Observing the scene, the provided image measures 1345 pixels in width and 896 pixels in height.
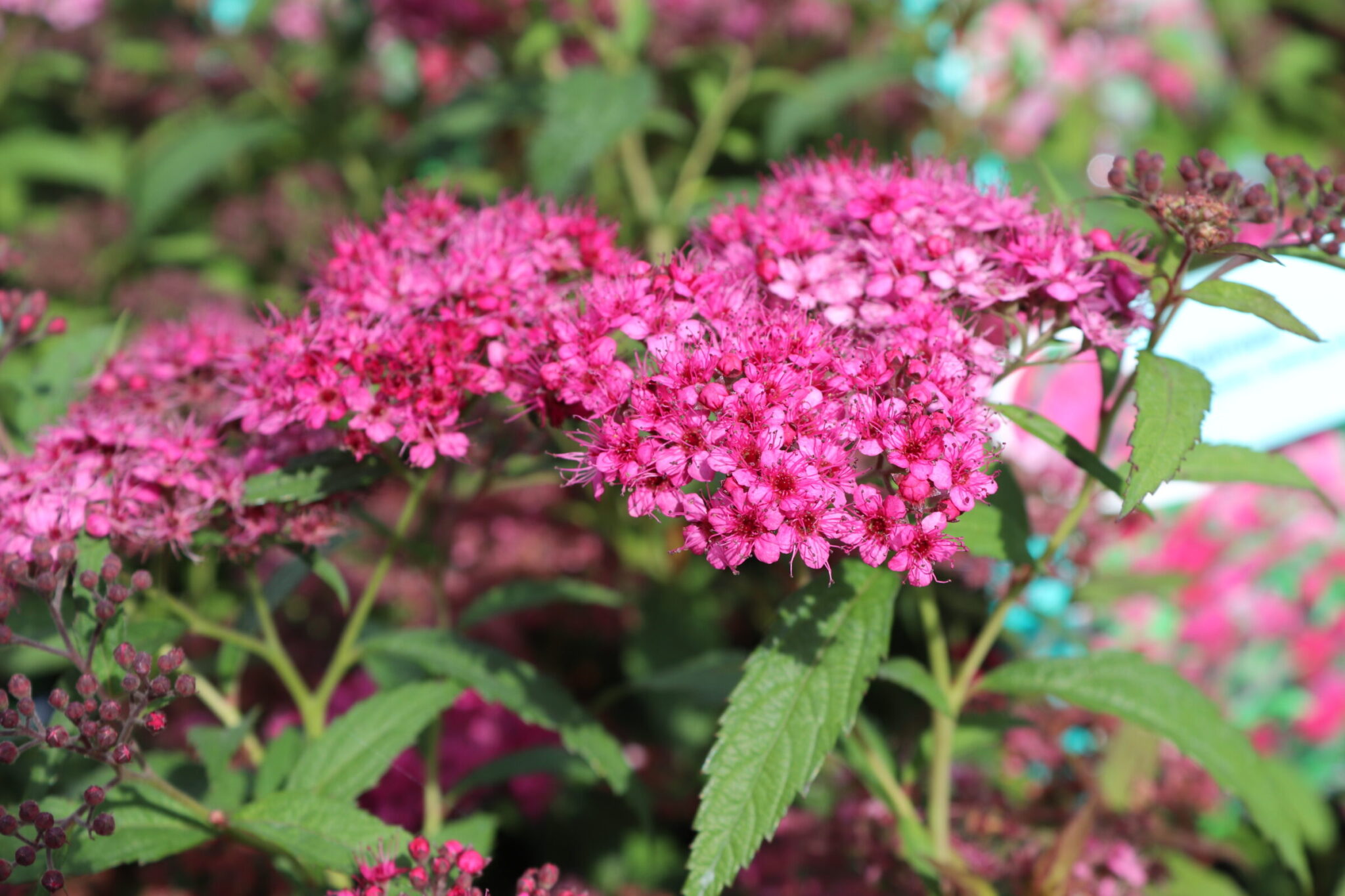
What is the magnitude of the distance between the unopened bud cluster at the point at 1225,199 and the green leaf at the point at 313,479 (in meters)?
0.77

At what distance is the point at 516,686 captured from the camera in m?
1.21

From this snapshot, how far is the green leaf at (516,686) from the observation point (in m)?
1.18

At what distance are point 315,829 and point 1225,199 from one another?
39.8 inches

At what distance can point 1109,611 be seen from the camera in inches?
82.9

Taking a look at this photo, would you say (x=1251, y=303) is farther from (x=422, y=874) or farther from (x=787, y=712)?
(x=422, y=874)

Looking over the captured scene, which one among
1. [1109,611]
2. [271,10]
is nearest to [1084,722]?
[1109,611]

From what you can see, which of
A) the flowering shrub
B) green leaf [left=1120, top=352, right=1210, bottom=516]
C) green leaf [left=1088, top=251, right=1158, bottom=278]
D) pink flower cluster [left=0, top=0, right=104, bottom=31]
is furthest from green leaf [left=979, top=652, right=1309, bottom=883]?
pink flower cluster [left=0, top=0, right=104, bottom=31]

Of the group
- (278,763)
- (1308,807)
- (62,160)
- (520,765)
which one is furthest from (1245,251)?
(62,160)

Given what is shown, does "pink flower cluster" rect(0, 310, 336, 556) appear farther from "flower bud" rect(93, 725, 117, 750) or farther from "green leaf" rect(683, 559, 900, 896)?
"green leaf" rect(683, 559, 900, 896)

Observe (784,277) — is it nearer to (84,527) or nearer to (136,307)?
(84,527)

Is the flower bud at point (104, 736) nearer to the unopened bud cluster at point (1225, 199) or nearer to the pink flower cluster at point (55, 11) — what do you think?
the unopened bud cluster at point (1225, 199)

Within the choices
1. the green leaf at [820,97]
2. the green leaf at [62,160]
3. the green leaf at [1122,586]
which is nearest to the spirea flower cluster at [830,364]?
the green leaf at [1122,586]

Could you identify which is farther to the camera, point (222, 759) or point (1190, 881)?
point (1190, 881)

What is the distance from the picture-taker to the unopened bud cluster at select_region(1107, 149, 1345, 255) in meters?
0.96
